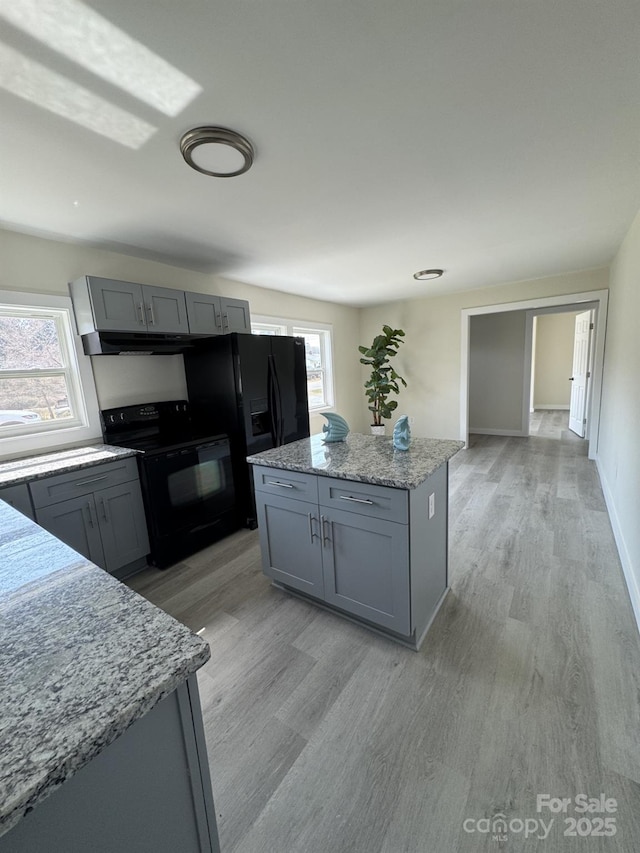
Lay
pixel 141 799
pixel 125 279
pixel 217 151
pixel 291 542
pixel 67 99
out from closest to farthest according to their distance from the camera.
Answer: pixel 141 799 → pixel 67 99 → pixel 217 151 → pixel 291 542 → pixel 125 279

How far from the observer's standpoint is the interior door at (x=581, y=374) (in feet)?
16.9

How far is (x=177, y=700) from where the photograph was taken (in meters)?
0.68

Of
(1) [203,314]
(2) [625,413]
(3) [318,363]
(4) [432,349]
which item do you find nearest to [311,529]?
(1) [203,314]

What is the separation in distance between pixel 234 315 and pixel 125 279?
36.8 inches

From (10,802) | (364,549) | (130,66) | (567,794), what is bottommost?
(567,794)

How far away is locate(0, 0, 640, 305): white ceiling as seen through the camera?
1.07 metres

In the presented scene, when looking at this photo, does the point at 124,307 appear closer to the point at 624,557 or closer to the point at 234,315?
the point at 234,315

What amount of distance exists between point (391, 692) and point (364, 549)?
0.61 metres

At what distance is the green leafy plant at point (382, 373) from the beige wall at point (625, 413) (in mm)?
2529

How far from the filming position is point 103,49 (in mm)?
1120

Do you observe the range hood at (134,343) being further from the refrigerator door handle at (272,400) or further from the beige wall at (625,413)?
the beige wall at (625,413)

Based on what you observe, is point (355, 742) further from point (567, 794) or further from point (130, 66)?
point (130, 66)

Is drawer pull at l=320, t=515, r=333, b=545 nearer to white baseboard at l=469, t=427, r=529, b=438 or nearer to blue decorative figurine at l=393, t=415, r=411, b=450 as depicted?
blue decorative figurine at l=393, t=415, r=411, b=450

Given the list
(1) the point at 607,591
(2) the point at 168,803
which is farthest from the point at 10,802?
(1) the point at 607,591
